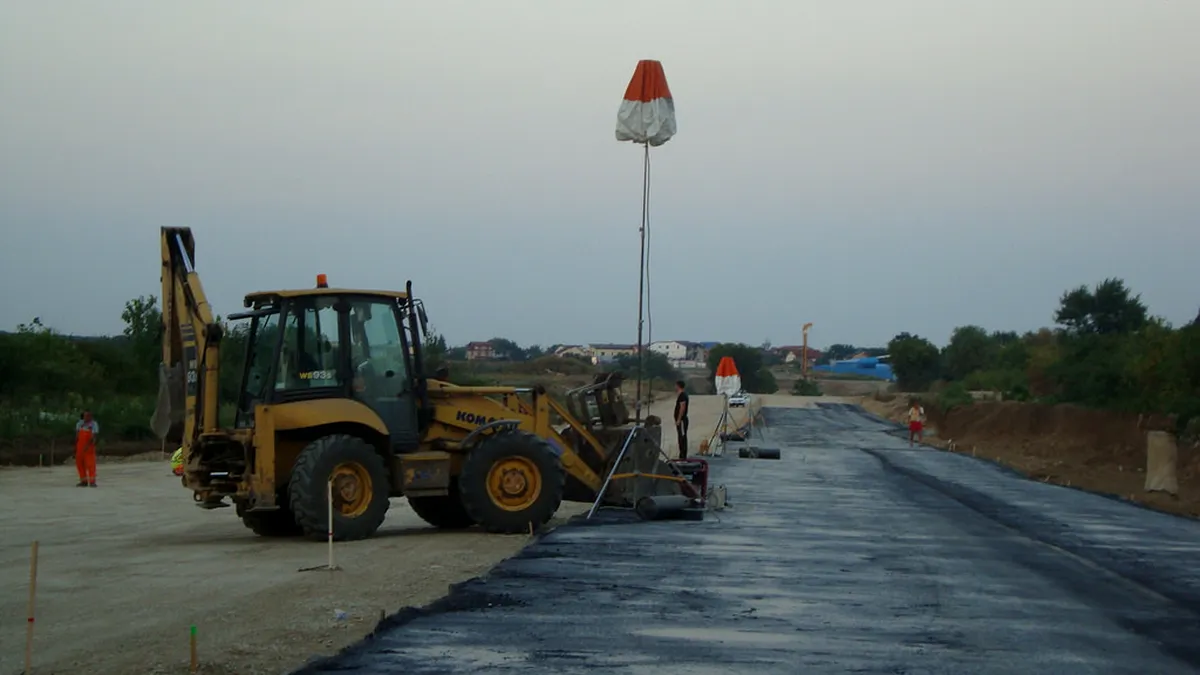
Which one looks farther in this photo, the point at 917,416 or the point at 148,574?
the point at 917,416

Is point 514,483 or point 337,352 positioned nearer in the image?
point 337,352

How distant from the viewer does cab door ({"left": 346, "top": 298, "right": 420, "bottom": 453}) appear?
16.5 meters

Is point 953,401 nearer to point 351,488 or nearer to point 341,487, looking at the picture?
point 351,488

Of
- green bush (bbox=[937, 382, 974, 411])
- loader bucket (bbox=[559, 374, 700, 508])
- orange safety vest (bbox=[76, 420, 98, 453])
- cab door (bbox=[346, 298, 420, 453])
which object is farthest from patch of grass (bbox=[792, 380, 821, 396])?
cab door (bbox=[346, 298, 420, 453])

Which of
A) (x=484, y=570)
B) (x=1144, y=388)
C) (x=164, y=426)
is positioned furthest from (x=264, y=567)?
(x=1144, y=388)

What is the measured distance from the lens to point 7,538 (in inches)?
709

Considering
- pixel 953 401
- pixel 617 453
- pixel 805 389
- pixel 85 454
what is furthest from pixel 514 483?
pixel 805 389

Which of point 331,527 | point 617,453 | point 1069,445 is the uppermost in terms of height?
point 617,453

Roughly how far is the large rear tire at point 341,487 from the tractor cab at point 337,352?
608 mm

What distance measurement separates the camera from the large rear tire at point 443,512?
1778 cm

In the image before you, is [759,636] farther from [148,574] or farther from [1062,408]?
[1062,408]

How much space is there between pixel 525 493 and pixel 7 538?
A: 6.89 meters

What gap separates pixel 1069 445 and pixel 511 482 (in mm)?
39695

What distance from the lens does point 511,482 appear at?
16.8 metres
